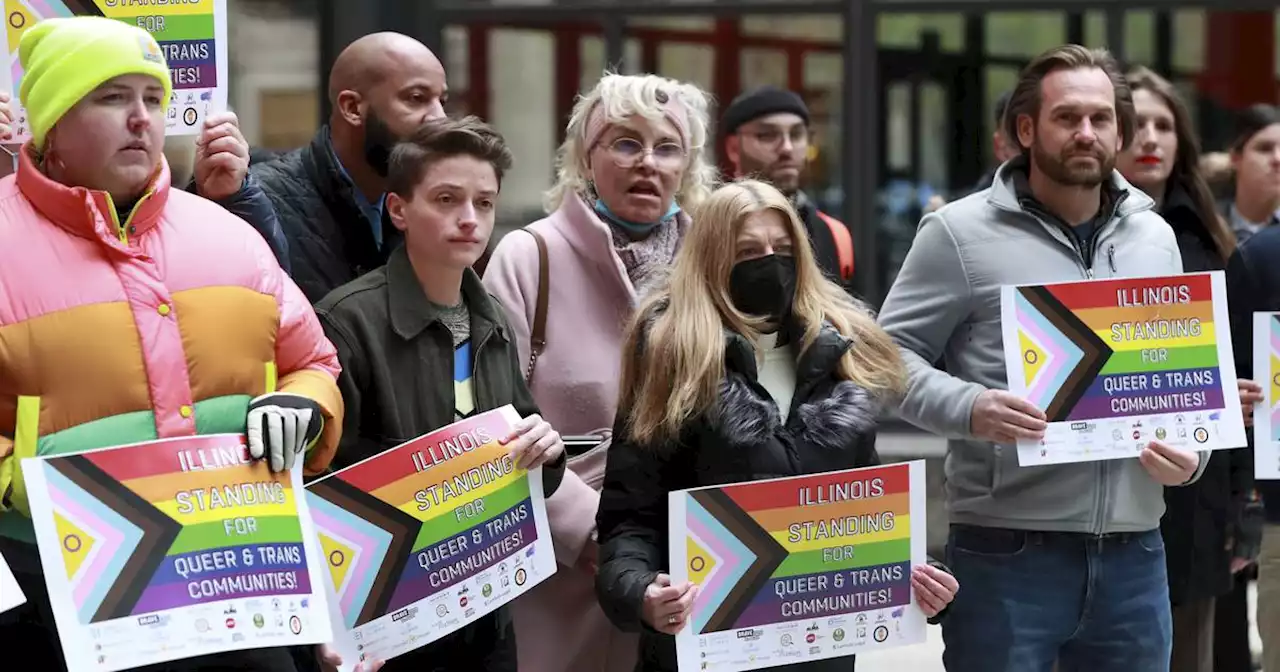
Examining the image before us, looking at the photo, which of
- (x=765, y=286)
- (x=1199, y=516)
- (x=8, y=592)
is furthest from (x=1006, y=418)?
(x=8, y=592)

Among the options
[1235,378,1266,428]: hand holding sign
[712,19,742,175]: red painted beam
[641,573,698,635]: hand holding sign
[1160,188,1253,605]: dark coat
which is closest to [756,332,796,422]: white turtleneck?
[641,573,698,635]: hand holding sign

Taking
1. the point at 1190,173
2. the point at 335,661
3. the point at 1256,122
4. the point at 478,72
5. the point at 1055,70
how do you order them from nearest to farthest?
the point at 335,661 → the point at 1055,70 → the point at 1190,173 → the point at 1256,122 → the point at 478,72

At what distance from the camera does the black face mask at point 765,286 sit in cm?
391

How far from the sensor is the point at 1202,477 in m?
5.56

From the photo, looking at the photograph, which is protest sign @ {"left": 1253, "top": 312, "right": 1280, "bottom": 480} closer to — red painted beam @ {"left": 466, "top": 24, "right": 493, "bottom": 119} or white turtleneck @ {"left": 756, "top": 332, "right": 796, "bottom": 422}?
white turtleneck @ {"left": 756, "top": 332, "right": 796, "bottom": 422}

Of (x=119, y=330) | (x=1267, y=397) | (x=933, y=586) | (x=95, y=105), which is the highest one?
(x=95, y=105)

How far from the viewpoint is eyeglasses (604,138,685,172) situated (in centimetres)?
467

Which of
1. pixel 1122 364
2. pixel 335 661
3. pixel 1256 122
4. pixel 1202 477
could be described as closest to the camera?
pixel 335 661

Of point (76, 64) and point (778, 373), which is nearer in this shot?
point (76, 64)

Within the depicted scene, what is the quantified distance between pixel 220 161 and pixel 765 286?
117 centimetres

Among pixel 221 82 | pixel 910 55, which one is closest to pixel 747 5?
pixel 910 55

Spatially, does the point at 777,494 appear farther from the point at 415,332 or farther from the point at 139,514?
the point at 139,514

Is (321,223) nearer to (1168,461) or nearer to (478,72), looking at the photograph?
(1168,461)

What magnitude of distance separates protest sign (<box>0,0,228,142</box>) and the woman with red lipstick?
8.77 ft
